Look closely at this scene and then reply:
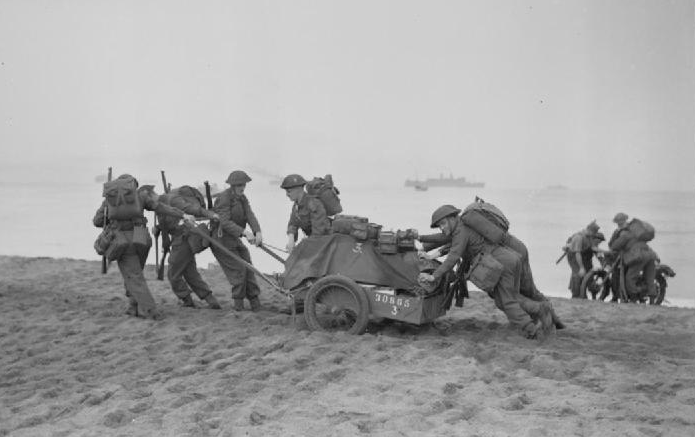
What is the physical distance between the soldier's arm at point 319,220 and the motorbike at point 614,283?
5.22 m

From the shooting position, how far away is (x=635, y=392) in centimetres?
557

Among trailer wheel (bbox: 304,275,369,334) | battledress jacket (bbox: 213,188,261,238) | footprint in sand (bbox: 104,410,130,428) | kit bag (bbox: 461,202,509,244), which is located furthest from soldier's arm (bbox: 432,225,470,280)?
footprint in sand (bbox: 104,410,130,428)

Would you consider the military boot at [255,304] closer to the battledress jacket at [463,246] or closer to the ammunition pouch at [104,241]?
the ammunition pouch at [104,241]

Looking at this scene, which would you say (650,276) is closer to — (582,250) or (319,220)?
(582,250)

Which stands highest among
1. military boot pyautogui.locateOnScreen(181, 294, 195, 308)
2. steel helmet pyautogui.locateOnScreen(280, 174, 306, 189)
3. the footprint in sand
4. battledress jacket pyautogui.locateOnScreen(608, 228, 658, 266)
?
steel helmet pyautogui.locateOnScreen(280, 174, 306, 189)

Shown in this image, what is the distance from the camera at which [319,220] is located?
7949 millimetres

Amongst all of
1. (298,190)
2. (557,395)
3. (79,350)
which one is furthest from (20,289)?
(557,395)

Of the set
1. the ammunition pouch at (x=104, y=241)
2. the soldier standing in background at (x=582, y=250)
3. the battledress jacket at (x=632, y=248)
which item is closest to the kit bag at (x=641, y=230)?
the battledress jacket at (x=632, y=248)

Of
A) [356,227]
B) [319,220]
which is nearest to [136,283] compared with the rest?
[319,220]

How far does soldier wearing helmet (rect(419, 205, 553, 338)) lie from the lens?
7184 mm

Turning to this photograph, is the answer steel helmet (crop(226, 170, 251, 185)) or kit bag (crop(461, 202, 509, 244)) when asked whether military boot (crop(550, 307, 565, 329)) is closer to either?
kit bag (crop(461, 202, 509, 244))

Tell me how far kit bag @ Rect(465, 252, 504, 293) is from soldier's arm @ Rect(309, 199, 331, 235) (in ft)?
5.28

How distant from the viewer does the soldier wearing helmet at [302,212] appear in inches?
313

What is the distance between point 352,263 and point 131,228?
2.66 m
